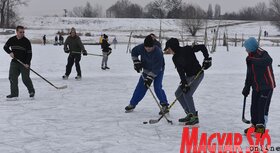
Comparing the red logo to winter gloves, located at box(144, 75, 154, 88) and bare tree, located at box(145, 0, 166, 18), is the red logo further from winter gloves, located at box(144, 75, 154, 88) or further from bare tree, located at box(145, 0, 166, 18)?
bare tree, located at box(145, 0, 166, 18)

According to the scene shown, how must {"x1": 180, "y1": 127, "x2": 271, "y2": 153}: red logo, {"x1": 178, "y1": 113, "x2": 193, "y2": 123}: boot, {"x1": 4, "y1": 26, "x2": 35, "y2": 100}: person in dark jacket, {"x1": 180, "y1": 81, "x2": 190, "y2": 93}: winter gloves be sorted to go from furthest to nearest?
{"x1": 4, "y1": 26, "x2": 35, "y2": 100}: person in dark jacket → {"x1": 178, "y1": 113, "x2": 193, "y2": 123}: boot → {"x1": 180, "y1": 81, "x2": 190, "y2": 93}: winter gloves → {"x1": 180, "y1": 127, "x2": 271, "y2": 153}: red logo

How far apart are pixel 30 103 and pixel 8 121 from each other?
1.52 m

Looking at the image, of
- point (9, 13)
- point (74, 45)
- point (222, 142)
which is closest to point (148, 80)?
point (222, 142)

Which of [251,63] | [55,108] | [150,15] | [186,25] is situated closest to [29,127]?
[55,108]

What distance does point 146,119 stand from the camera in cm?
625

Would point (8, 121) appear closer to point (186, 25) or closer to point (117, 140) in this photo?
point (117, 140)

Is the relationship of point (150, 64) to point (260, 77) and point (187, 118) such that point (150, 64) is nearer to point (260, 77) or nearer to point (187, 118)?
point (187, 118)

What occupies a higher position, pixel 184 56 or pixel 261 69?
pixel 184 56

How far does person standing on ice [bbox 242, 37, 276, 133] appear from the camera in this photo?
4.83 metres

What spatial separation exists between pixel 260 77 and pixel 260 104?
1.16ft

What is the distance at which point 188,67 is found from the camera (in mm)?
5523

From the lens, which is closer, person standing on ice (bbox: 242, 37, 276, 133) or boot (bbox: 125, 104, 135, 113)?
person standing on ice (bbox: 242, 37, 276, 133)

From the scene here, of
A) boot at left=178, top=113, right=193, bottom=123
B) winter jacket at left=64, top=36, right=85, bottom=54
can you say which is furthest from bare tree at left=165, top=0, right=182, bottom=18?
boot at left=178, top=113, right=193, bottom=123

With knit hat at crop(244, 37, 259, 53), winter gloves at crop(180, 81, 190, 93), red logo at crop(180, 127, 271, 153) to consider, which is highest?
knit hat at crop(244, 37, 259, 53)
